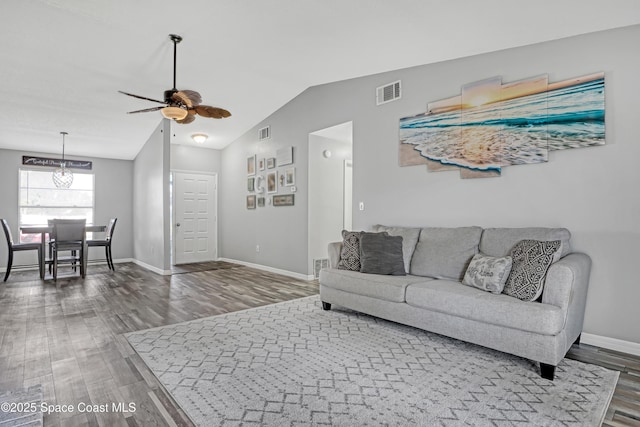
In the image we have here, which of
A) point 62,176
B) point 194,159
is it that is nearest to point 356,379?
point 194,159

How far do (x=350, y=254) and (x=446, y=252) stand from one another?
981mm

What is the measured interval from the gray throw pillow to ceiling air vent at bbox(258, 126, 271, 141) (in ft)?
11.7

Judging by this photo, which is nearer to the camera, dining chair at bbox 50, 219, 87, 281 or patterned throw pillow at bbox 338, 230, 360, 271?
patterned throw pillow at bbox 338, 230, 360, 271

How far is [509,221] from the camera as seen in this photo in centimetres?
325

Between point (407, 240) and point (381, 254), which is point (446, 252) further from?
point (381, 254)

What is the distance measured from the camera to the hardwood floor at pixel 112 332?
6.25 ft

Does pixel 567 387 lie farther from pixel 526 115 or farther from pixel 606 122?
pixel 526 115

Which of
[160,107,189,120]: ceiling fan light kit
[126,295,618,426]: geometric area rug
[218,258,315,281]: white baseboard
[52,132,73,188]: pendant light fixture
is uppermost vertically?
[160,107,189,120]: ceiling fan light kit

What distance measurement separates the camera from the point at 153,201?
642 centimetres

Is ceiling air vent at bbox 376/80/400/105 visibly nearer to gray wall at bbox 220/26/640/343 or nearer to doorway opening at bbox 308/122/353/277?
gray wall at bbox 220/26/640/343

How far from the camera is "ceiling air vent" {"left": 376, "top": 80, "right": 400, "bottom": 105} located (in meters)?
4.20

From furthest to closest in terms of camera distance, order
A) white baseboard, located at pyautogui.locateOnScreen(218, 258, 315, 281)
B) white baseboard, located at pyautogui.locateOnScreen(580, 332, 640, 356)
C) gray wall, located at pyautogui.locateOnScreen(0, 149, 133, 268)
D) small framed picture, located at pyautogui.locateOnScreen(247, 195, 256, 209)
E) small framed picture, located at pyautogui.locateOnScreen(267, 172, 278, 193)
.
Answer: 1. gray wall, located at pyautogui.locateOnScreen(0, 149, 133, 268)
2. small framed picture, located at pyautogui.locateOnScreen(247, 195, 256, 209)
3. small framed picture, located at pyautogui.locateOnScreen(267, 172, 278, 193)
4. white baseboard, located at pyautogui.locateOnScreen(218, 258, 315, 281)
5. white baseboard, located at pyautogui.locateOnScreen(580, 332, 640, 356)

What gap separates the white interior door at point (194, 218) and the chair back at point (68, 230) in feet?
5.91

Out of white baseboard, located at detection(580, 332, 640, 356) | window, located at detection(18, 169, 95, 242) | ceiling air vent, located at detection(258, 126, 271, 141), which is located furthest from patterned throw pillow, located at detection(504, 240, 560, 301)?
window, located at detection(18, 169, 95, 242)
